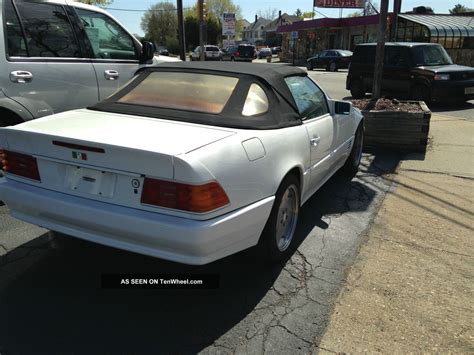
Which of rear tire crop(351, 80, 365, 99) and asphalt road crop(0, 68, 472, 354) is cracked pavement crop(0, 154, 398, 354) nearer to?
asphalt road crop(0, 68, 472, 354)

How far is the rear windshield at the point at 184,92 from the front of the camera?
331 centimetres

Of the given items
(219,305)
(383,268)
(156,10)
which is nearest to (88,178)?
(219,305)

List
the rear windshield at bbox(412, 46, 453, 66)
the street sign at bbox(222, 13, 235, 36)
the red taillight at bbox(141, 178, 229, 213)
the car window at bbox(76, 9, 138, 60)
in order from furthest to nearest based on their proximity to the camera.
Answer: the street sign at bbox(222, 13, 235, 36) < the rear windshield at bbox(412, 46, 453, 66) < the car window at bbox(76, 9, 138, 60) < the red taillight at bbox(141, 178, 229, 213)

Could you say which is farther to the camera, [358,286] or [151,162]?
[358,286]

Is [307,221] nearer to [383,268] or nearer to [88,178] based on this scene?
[383,268]

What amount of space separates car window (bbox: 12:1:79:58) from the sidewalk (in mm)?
3924

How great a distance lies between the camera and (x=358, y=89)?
14258mm

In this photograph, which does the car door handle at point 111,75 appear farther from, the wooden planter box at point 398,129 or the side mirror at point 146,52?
the wooden planter box at point 398,129

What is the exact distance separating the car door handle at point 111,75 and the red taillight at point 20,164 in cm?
256

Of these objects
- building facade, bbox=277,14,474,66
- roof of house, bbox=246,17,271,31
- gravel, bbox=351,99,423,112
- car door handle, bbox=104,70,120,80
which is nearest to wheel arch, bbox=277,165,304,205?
car door handle, bbox=104,70,120,80

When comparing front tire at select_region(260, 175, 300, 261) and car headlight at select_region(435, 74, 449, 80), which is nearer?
front tire at select_region(260, 175, 300, 261)

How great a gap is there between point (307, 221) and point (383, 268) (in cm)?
104

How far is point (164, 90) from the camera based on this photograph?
3.60m

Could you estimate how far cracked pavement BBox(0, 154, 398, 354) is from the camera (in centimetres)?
257
